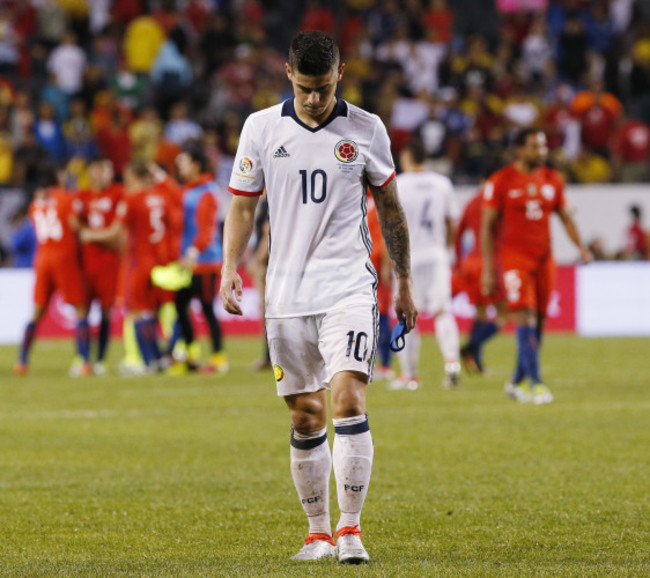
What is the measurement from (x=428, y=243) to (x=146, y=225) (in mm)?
3695

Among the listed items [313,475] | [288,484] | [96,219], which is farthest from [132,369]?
[313,475]

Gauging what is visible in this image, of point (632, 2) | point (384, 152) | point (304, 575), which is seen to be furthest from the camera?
point (632, 2)

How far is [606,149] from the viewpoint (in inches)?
974

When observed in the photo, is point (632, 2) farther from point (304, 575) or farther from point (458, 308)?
point (304, 575)

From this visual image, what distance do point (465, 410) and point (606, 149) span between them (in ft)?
47.7

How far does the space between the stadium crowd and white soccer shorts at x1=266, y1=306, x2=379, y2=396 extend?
56.9 feet

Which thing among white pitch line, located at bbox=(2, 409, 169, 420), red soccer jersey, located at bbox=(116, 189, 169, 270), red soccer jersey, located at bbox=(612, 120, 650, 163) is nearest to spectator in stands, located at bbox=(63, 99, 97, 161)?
red soccer jersey, located at bbox=(116, 189, 169, 270)

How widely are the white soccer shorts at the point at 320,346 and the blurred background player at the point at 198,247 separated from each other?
9.38 metres

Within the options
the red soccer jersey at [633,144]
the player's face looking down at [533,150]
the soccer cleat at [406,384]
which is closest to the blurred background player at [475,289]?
the soccer cleat at [406,384]

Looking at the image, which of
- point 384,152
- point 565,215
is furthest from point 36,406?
point 384,152

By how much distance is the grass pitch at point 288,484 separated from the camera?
5.49 meters

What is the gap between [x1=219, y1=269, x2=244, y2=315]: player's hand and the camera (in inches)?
218

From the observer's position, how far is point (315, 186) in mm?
5508

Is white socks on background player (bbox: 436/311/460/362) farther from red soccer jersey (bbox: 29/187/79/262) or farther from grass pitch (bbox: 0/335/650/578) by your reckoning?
red soccer jersey (bbox: 29/187/79/262)
